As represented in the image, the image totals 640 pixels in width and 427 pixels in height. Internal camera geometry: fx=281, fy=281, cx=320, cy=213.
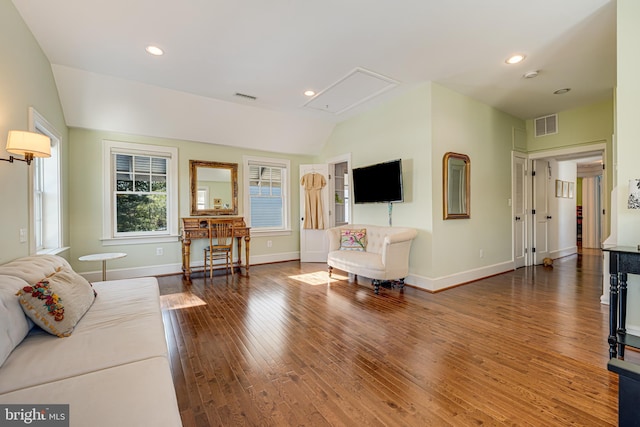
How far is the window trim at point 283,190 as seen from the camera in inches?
225

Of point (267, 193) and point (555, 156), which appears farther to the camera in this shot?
point (267, 193)

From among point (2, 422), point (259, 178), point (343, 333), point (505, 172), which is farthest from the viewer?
point (259, 178)

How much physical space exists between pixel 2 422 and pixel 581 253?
31.0ft

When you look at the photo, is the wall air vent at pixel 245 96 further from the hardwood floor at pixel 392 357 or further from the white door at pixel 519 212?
the white door at pixel 519 212

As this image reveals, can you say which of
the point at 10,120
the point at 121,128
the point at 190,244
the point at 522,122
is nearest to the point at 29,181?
the point at 10,120

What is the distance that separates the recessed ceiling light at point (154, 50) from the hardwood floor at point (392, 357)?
112 inches

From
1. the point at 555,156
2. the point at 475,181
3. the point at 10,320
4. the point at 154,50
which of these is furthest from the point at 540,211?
the point at 10,320

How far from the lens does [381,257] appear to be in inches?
155

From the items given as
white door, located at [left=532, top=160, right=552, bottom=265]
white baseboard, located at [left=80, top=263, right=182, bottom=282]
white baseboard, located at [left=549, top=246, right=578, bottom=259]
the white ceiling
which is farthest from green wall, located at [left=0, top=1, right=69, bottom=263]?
white baseboard, located at [left=549, top=246, right=578, bottom=259]

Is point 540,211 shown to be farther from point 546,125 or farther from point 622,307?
point 622,307

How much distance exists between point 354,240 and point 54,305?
3599 mm

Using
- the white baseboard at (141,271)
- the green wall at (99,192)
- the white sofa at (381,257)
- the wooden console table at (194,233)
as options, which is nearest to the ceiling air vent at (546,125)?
the white sofa at (381,257)

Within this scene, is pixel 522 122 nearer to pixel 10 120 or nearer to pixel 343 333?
pixel 343 333

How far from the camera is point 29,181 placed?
2.72 m
